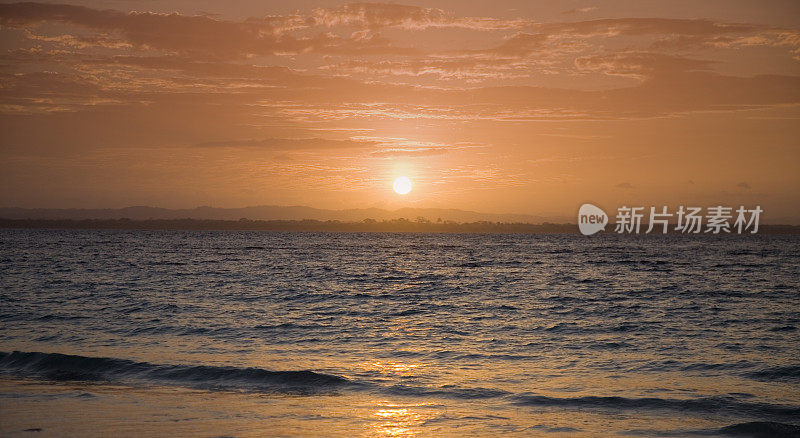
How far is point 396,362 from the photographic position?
69.8 ft

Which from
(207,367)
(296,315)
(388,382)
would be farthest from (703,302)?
(207,367)

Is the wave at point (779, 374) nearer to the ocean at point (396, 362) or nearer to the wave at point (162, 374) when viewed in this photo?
the ocean at point (396, 362)

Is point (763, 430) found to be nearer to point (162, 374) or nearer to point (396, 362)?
→ point (396, 362)

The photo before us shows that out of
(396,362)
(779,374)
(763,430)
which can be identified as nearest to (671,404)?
(763,430)

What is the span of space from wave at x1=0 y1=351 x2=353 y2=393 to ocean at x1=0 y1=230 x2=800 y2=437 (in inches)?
3.2

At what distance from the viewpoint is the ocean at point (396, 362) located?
14430 millimetres

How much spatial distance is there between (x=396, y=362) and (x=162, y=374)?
284 inches

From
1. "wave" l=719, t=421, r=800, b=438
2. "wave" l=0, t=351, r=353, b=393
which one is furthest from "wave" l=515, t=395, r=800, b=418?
"wave" l=0, t=351, r=353, b=393

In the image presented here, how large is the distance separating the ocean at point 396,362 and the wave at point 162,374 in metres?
0.08

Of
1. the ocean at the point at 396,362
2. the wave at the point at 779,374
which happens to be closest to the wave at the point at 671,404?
the ocean at the point at 396,362

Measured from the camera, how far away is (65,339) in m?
25.4

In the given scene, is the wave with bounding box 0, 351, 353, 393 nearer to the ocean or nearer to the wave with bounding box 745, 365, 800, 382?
the ocean

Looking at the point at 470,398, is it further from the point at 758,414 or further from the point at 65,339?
the point at 65,339

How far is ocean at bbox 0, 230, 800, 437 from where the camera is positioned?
47.3ft
